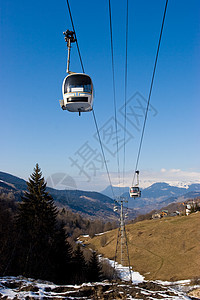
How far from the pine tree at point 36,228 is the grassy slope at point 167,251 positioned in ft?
109

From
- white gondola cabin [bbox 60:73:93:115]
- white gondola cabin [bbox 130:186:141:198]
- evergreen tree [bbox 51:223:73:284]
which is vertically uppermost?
white gondola cabin [bbox 60:73:93:115]

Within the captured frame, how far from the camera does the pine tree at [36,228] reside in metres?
29.4

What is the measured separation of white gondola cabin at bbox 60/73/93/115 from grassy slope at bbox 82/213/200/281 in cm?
4822

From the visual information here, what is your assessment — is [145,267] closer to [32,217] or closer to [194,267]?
[194,267]

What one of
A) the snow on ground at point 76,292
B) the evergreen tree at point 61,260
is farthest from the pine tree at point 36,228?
the snow on ground at point 76,292

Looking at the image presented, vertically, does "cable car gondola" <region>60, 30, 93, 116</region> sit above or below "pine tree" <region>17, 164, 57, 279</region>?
above

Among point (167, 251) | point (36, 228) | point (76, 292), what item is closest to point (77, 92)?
point (76, 292)

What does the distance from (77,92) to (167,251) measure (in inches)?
2950

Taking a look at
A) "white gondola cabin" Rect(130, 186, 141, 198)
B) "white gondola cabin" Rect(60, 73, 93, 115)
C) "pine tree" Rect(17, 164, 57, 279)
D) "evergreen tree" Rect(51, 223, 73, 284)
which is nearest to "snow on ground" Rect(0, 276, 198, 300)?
"white gondola cabin" Rect(60, 73, 93, 115)

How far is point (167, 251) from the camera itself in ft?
250

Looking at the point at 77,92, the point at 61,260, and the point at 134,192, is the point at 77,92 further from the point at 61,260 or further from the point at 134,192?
the point at 134,192

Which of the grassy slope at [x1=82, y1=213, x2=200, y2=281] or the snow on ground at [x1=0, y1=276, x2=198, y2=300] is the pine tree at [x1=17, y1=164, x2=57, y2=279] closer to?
the snow on ground at [x1=0, y1=276, x2=198, y2=300]

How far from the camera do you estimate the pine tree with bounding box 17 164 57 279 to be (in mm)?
29359

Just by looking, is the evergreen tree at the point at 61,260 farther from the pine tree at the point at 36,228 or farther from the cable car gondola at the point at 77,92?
the cable car gondola at the point at 77,92
